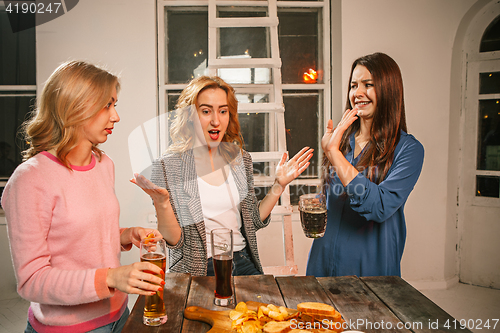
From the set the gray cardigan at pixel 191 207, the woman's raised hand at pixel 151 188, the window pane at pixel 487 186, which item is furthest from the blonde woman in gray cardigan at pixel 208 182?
the window pane at pixel 487 186

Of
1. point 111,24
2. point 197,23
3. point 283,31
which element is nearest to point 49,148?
point 111,24

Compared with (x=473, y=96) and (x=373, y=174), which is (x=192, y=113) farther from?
(x=473, y=96)

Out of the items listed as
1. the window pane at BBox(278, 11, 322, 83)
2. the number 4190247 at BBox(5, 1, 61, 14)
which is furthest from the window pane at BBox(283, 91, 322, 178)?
the number 4190247 at BBox(5, 1, 61, 14)

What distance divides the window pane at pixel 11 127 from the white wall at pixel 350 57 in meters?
0.42

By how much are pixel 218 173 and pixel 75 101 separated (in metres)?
0.96

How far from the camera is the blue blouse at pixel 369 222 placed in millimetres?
1609

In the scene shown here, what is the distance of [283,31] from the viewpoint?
3293mm

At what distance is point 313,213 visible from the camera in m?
1.54

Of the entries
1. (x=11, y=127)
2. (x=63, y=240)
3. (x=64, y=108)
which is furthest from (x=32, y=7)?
(x=63, y=240)

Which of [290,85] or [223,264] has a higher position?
[290,85]

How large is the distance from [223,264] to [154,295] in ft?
0.75

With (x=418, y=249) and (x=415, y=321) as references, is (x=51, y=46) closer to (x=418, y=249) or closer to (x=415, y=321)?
(x=415, y=321)

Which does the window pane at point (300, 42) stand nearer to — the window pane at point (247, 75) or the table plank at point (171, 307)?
the window pane at point (247, 75)

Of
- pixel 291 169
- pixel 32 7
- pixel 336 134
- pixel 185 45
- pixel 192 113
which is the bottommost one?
pixel 291 169
